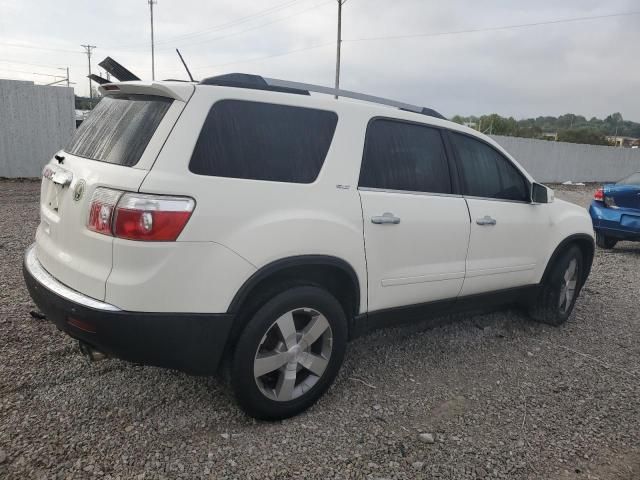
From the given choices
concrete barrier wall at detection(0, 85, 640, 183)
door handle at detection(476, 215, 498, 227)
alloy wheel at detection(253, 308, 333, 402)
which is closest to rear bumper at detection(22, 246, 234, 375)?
alloy wheel at detection(253, 308, 333, 402)

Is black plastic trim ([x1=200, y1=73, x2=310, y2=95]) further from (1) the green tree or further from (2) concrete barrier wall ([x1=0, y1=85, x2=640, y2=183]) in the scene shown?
(1) the green tree

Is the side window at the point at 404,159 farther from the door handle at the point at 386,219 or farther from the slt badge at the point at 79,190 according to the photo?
the slt badge at the point at 79,190

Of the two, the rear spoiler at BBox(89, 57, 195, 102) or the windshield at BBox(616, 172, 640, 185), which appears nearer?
the rear spoiler at BBox(89, 57, 195, 102)

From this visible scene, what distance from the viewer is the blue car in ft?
26.1

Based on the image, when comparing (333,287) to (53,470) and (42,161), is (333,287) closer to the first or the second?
(53,470)

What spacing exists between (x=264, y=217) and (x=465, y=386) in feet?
6.36

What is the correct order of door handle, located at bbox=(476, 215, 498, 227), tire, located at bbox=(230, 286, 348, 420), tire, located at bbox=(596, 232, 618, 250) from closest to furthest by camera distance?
tire, located at bbox=(230, 286, 348, 420), door handle, located at bbox=(476, 215, 498, 227), tire, located at bbox=(596, 232, 618, 250)

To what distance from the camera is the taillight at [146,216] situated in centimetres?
231

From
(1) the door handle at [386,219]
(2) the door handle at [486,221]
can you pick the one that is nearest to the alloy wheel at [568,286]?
(2) the door handle at [486,221]

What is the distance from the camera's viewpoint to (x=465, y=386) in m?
3.51

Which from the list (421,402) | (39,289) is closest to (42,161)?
(39,289)

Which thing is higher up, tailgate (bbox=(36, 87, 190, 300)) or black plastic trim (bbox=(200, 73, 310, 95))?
black plastic trim (bbox=(200, 73, 310, 95))

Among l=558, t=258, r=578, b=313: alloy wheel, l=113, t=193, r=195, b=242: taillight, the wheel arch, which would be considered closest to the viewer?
l=113, t=193, r=195, b=242: taillight

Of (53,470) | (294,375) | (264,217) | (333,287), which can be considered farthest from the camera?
(333,287)
